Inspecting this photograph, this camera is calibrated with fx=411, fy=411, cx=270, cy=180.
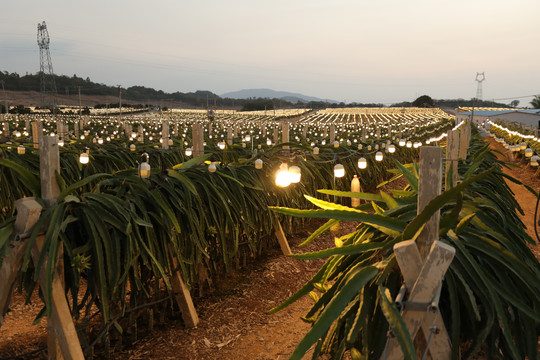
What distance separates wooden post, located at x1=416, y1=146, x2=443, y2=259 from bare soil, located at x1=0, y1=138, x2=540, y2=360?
2327 mm

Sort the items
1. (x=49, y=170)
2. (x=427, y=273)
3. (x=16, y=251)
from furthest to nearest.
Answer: (x=49, y=170), (x=16, y=251), (x=427, y=273)

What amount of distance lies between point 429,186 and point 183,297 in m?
2.79

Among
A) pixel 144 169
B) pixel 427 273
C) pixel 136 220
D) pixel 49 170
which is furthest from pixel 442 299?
pixel 49 170

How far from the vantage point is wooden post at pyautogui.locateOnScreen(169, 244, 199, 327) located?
3773 millimetres

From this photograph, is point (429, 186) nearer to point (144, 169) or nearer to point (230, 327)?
point (144, 169)

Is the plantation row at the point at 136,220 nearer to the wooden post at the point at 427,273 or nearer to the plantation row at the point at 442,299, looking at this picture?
the plantation row at the point at 442,299

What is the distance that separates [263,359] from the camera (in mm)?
3623

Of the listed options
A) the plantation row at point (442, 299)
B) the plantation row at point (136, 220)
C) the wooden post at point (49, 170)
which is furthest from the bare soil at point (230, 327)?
the plantation row at point (442, 299)

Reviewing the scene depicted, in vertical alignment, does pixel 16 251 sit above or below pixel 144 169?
below

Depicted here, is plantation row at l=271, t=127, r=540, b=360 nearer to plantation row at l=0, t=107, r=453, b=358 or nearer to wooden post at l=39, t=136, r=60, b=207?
plantation row at l=0, t=107, r=453, b=358

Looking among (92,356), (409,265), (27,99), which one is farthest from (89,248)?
(27,99)

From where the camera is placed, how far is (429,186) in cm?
184

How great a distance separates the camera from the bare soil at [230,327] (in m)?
3.64

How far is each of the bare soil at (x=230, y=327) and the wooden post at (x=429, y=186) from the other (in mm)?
2327
